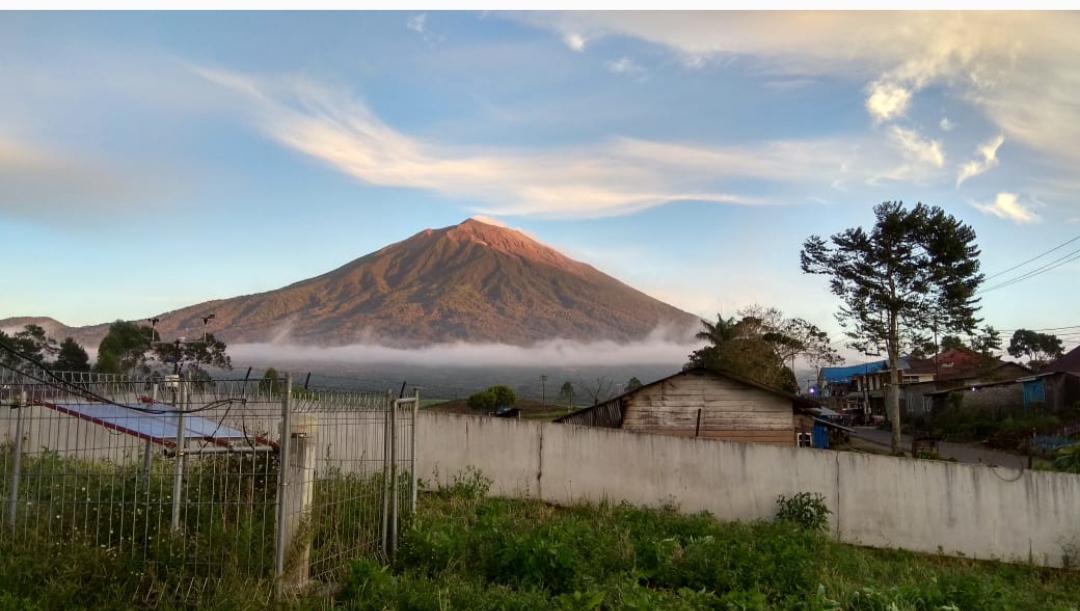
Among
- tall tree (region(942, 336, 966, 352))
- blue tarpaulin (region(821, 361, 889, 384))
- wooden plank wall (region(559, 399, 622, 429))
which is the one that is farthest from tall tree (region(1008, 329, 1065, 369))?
wooden plank wall (region(559, 399, 622, 429))

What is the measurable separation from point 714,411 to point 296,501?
16457mm

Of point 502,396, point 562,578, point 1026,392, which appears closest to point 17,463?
point 562,578

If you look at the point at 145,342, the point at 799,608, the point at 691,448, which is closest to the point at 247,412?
the point at 799,608

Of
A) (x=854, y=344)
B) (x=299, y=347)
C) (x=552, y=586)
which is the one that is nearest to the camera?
(x=552, y=586)

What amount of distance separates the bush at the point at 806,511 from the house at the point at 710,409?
8.73m

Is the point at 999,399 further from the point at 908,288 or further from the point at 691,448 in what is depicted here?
the point at 691,448

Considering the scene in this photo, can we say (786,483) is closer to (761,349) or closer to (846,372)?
(761,349)

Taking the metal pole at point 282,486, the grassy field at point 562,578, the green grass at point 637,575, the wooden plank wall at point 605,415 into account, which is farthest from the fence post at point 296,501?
the wooden plank wall at point 605,415

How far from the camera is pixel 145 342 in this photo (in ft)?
212

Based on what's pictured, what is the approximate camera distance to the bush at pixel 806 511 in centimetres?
1166

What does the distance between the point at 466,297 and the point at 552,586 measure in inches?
5821

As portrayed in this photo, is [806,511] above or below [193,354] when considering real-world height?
below

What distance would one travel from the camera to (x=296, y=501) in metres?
6.15

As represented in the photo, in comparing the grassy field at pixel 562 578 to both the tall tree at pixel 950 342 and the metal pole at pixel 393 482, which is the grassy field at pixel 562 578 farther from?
the tall tree at pixel 950 342
